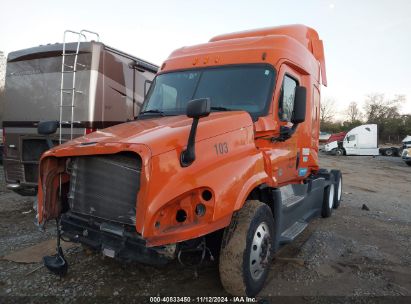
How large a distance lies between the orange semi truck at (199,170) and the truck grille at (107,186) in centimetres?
1

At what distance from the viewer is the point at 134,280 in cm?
387

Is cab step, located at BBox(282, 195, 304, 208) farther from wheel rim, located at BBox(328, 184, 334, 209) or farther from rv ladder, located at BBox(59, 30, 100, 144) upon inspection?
rv ladder, located at BBox(59, 30, 100, 144)

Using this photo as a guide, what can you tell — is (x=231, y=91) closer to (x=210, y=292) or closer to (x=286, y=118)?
(x=286, y=118)

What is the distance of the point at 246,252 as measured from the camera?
3.28 m

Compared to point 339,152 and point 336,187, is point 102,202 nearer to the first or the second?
point 336,187

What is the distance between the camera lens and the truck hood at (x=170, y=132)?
2.95 m

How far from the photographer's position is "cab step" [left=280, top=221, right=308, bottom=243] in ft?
13.9

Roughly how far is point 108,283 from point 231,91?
9.02 ft

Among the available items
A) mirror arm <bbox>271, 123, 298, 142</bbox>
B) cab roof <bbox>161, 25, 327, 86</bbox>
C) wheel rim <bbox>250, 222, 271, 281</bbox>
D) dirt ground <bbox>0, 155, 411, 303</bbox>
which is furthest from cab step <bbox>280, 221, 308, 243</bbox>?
cab roof <bbox>161, 25, 327, 86</bbox>

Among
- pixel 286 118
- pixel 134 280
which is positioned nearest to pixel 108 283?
pixel 134 280

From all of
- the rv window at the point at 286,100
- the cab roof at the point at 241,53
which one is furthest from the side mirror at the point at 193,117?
the cab roof at the point at 241,53

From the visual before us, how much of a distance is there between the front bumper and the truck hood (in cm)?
78

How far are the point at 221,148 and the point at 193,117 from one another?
0.55 meters

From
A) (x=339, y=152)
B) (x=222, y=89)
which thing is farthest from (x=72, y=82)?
(x=339, y=152)
